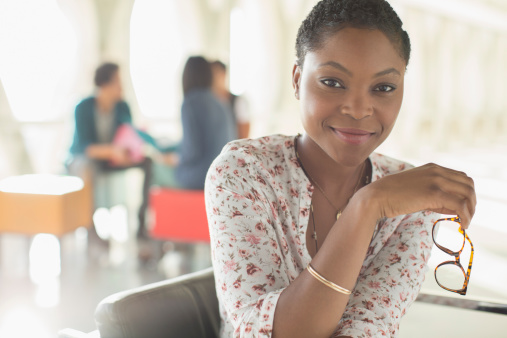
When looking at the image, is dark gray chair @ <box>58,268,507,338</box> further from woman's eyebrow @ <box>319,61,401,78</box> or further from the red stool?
the red stool

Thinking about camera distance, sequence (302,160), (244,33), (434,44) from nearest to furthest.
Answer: (302,160) < (244,33) < (434,44)

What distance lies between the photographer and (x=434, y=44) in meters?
14.5

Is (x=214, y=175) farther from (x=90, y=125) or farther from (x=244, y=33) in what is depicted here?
(x=244, y=33)

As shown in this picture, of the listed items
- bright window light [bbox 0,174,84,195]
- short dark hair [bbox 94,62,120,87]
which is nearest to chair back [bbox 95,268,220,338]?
bright window light [bbox 0,174,84,195]

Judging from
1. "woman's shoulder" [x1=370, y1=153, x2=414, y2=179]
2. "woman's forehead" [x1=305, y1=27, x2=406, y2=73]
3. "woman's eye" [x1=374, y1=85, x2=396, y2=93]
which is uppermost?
"woman's forehead" [x1=305, y1=27, x2=406, y2=73]

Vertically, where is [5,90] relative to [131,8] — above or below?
below

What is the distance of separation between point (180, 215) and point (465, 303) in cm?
257

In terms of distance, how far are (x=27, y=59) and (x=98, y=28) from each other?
1103 mm

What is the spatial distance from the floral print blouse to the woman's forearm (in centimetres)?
3

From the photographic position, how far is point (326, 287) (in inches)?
39.4

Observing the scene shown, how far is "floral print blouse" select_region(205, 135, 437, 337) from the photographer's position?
1.06 metres

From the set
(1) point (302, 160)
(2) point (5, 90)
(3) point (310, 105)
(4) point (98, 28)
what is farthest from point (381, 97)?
(4) point (98, 28)

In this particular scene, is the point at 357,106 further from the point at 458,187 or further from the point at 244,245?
the point at 244,245

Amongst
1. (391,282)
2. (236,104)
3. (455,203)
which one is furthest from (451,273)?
(236,104)
